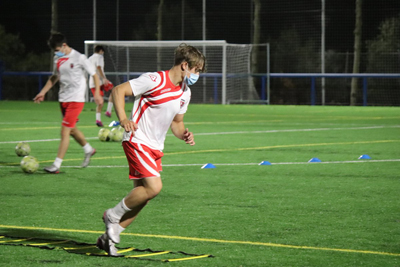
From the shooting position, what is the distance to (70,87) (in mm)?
11867

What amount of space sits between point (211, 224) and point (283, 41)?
31.4m

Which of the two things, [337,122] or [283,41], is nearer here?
[337,122]

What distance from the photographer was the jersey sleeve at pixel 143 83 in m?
6.26

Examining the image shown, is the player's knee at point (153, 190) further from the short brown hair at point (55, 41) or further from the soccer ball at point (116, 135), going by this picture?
the soccer ball at point (116, 135)

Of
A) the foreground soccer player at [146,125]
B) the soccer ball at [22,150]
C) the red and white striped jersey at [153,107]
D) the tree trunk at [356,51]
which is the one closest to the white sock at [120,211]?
the foreground soccer player at [146,125]

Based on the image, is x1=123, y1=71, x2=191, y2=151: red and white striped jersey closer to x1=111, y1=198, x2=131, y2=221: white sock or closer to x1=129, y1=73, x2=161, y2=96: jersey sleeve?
x1=129, y1=73, x2=161, y2=96: jersey sleeve

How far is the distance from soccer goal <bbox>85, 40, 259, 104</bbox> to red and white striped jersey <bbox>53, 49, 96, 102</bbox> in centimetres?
2117

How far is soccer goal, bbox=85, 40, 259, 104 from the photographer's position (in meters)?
34.0

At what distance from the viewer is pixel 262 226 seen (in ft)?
24.3

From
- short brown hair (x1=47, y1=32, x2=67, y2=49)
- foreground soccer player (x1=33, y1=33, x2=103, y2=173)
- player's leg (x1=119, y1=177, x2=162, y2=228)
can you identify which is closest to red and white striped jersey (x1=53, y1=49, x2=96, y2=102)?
foreground soccer player (x1=33, y1=33, x2=103, y2=173)

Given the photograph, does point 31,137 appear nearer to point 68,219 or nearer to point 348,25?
point 68,219

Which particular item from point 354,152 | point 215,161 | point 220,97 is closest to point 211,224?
point 215,161

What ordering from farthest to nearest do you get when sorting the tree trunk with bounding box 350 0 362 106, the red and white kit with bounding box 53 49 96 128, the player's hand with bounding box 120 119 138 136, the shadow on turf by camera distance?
1. the tree trunk with bounding box 350 0 362 106
2. the red and white kit with bounding box 53 49 96 128
3. the shadow on turf
4. the player's hand with bounding box 120 119 138 136

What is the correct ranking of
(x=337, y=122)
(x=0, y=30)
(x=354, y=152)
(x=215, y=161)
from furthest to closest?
(x=0, y=30) < (x=337, y=122) < (x=354, y=152) < (x=215, y=161)
